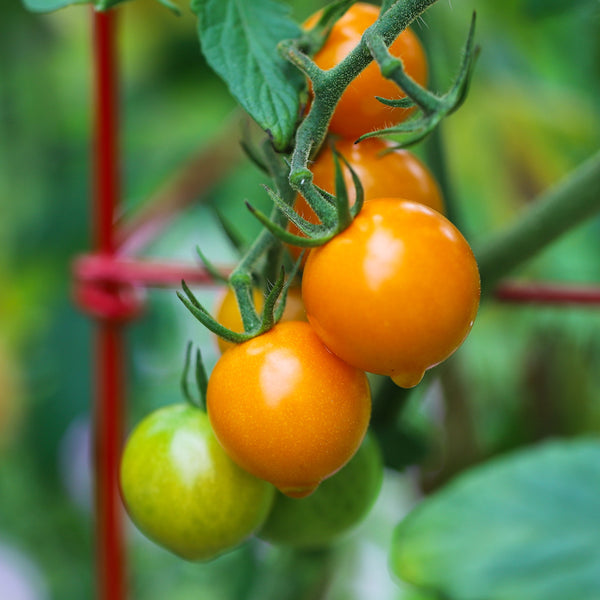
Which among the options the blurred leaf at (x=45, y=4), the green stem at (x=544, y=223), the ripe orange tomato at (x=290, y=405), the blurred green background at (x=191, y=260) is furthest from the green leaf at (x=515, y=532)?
the blurred leaf at (x=45, y=4)

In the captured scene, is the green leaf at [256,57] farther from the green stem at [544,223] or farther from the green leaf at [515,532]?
the green leaf at [515,532]

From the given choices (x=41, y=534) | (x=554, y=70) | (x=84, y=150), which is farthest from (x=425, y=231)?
(x=41, y=534)

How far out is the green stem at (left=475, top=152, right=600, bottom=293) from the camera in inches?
17.9

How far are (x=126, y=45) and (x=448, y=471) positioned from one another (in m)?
0.92

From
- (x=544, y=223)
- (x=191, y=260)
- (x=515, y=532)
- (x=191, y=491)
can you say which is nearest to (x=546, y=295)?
(x=544, y=223)

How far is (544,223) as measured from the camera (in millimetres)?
477

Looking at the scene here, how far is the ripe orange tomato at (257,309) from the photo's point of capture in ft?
1.21

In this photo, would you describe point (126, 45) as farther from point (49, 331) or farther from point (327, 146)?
point (327, 146)

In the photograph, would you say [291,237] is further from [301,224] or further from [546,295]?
[546,295]

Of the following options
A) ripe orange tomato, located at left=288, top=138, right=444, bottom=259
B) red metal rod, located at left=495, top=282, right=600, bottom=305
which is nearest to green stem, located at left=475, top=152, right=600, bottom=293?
red metal rod, located at left=495, top=282, right=600, bottom=305

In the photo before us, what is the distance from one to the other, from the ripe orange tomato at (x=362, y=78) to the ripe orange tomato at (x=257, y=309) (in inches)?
3.1

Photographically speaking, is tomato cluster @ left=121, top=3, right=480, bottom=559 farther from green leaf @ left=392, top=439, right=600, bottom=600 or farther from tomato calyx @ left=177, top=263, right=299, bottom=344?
green leaf @ left=392, top=439, right=600, bottom=600

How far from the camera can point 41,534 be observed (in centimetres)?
140

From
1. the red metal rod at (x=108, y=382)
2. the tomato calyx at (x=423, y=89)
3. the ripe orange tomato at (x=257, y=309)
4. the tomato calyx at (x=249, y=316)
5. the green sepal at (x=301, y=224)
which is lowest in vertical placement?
the red metal rod at (x=108, y=382)
